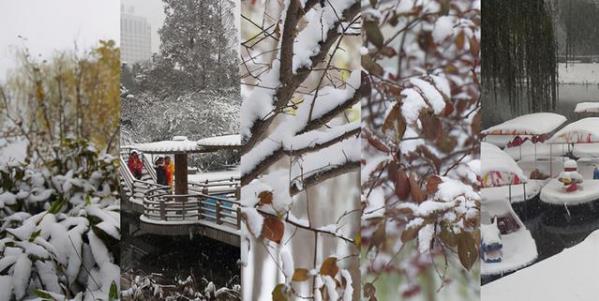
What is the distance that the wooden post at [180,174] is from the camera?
281cm

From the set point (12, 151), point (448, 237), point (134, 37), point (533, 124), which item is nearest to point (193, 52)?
point (134, 37)

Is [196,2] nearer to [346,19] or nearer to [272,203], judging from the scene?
[346,19]

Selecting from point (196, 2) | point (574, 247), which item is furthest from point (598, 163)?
point (196, 2)

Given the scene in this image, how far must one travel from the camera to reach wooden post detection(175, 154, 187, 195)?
2.81m

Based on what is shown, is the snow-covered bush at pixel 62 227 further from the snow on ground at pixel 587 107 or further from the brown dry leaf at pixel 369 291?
the snow on ground at pixel 587 107

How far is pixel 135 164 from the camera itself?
2.95 metres

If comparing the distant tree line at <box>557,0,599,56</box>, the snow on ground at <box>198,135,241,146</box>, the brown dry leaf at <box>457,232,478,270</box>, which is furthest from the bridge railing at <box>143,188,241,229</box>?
the distant tree line at <box>557,0,599,56</box>

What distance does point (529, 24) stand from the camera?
272cm

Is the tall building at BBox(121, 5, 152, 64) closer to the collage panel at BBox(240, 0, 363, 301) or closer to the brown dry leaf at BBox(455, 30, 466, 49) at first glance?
the collage panel at BBox(240, 0, 363, 301)

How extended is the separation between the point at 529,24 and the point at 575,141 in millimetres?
522

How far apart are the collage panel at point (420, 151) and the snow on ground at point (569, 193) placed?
364 millimetres

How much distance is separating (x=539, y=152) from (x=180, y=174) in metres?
1.53

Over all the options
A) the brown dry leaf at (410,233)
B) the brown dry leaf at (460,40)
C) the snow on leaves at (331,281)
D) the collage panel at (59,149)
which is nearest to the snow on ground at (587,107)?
the brown dry leaf at (460,40)

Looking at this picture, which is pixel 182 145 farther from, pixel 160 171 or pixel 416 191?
pixel 416 191
